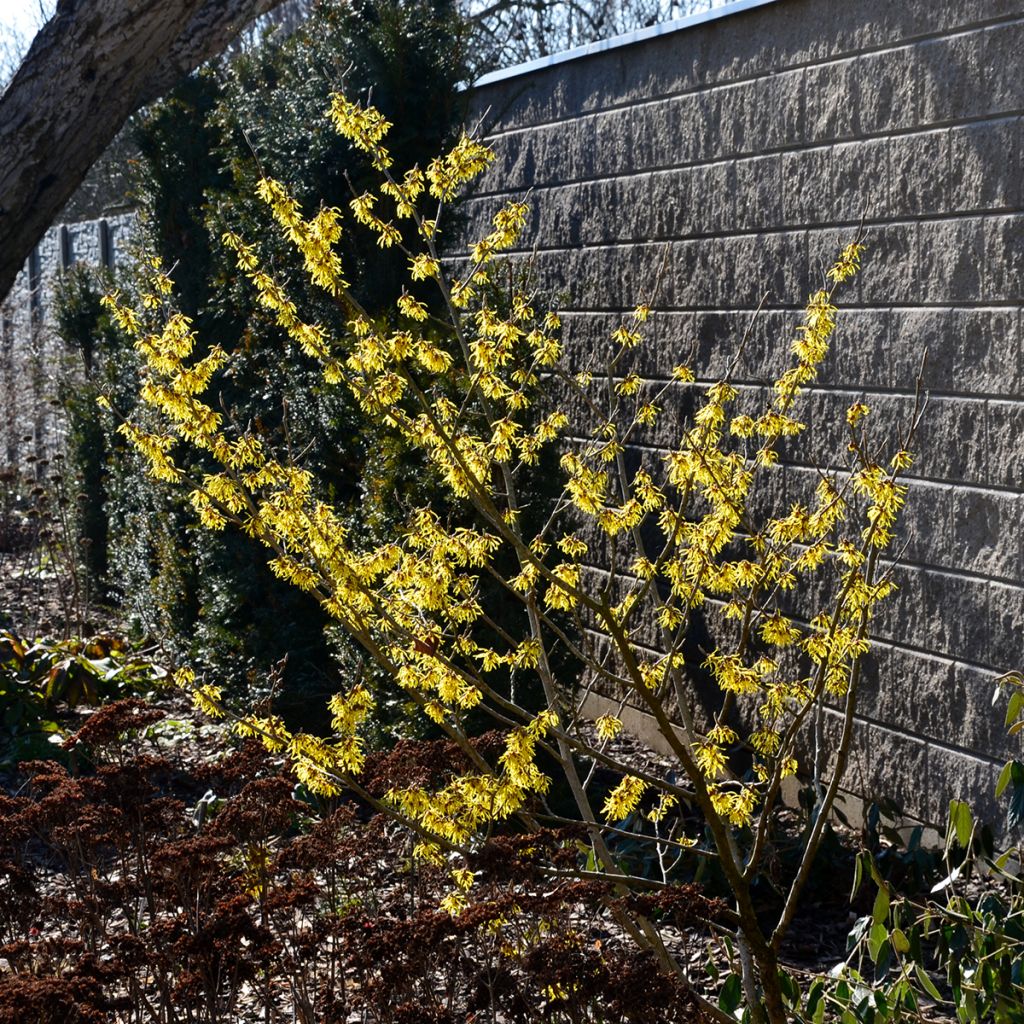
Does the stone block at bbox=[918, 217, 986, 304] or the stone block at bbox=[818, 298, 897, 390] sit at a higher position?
the stone block at bbox=[918, 217, 986, 304]

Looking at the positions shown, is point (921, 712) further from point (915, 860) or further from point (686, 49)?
point (686, 49)

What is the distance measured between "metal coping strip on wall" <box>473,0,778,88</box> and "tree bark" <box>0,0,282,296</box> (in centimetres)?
142

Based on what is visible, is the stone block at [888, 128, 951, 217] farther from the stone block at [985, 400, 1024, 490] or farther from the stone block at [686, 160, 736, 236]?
the stone block at [686, 160, 736, 236]

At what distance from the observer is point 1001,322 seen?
4.14 metres

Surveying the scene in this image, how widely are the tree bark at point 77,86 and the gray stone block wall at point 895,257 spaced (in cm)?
234

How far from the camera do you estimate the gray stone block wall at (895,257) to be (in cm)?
416

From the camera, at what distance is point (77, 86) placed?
20.9 ft

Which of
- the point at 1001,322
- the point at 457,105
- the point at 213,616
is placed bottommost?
the point at 213,616

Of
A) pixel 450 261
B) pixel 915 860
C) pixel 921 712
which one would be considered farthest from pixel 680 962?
pixel 450 261

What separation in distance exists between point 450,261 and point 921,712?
13.1 ft

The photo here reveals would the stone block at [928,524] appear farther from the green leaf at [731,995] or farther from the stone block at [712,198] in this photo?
the green leaf at [731,995]

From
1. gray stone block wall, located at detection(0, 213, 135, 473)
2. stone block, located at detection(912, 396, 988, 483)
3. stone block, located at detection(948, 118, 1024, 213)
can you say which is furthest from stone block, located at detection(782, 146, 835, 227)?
gray stone block wall, located at detection(0, 213, 135, 473)

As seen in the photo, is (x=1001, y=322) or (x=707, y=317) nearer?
(x=1001, y=322)

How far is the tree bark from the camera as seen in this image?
6277mm
